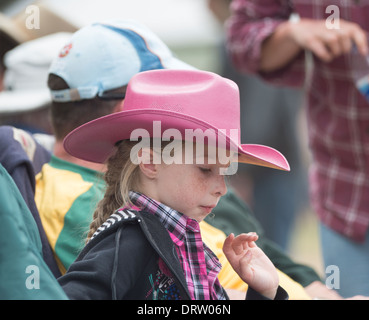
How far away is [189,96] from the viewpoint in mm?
936

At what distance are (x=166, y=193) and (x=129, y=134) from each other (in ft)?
0.37

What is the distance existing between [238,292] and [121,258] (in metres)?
0.25

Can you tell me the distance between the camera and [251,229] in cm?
158

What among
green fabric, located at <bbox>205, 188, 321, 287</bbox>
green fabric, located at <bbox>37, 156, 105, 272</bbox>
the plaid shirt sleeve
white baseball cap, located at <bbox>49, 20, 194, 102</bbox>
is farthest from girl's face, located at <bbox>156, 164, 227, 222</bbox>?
the plaid shirt sleeve

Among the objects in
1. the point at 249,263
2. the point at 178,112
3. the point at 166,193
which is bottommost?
the point at 249,263

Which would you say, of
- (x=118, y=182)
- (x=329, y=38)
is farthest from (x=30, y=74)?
(x=118, y=182)

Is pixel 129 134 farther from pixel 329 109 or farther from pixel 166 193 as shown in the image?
pixel 329 109

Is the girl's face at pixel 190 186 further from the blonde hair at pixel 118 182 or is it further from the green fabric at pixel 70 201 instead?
the green fabric at pixel 70 201

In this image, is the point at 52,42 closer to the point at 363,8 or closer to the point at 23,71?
Answer: the point at 23,71

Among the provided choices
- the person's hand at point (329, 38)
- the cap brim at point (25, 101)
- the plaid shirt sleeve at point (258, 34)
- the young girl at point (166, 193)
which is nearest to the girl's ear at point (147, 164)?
the young girl at point (166, 193)

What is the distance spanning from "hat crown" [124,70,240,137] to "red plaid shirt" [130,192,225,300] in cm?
13

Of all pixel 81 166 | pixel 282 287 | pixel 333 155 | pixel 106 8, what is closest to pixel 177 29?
pixel 106 8

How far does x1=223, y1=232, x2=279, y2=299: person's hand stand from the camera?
0.96 m

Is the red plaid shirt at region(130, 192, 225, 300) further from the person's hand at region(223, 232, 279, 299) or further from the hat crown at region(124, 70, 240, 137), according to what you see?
the hat crown at region(124, 70, 240, 137)
